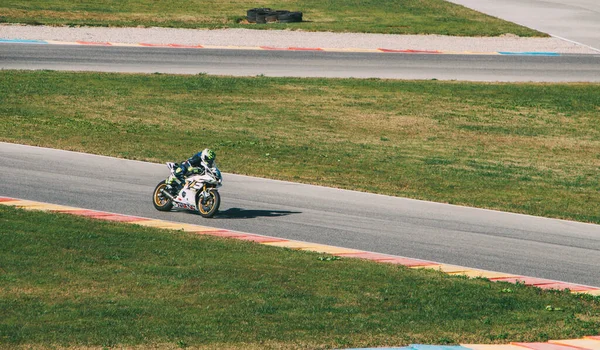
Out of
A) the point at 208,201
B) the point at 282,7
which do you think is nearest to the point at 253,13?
the point at 282,7

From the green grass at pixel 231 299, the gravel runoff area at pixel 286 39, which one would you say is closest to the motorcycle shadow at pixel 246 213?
the green grass at pixel 231 299

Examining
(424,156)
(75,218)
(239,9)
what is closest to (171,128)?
(424,156)

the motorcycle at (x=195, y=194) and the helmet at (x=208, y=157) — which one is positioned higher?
the helmet at (x=208, y=157)

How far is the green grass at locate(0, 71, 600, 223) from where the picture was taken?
23.2m

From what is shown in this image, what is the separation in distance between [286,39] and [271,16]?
4.36 metres

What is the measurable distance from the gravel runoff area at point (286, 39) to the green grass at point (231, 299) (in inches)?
918

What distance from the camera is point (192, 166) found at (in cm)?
1878

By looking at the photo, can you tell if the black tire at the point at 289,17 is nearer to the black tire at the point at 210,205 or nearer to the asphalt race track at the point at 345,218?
the asphalt race track at the point at 345,218

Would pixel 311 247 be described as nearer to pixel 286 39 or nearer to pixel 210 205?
pixel 210 205

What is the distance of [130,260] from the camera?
14.9 m

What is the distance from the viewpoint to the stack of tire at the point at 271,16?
43.9 meters

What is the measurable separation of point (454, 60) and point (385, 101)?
301 inches

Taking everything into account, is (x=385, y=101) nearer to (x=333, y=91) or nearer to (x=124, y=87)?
(x=333, y=91)

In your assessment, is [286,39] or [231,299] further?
[286,39]
